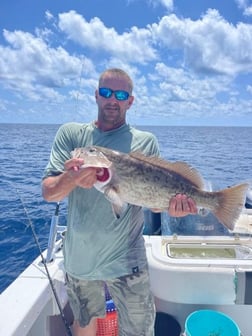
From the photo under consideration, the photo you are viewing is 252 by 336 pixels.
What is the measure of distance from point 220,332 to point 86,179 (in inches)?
83.4

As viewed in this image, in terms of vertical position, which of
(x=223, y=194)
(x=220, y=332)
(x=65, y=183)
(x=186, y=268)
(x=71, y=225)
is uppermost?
(x=65, y=183)

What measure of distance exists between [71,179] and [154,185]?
675 mm

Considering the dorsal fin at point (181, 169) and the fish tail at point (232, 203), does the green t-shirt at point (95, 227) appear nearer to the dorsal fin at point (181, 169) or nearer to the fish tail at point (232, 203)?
the dorsal fin at point (181, 169)

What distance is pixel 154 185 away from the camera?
101 inches

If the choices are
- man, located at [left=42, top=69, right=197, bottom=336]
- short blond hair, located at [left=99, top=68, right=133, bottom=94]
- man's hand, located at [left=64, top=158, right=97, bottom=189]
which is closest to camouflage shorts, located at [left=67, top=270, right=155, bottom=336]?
man, located at [left=42, top=69, right=197, bottom=336]

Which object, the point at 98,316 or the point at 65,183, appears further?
the point at 98,316

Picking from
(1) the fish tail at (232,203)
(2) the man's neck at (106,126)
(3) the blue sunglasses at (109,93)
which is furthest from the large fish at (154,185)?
(3) the blue sunglasses at (109,93)

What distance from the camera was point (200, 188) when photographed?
2641mm

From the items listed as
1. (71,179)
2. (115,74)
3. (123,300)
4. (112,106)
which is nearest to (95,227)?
(71,179)

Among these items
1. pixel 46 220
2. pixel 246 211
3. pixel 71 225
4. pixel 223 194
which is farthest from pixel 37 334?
pixel 46 220

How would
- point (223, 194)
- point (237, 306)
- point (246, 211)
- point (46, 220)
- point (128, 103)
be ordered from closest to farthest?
point (223, 194) → point (128, 103) → point (237, 306) → point (246, 211) → point (46, 220)

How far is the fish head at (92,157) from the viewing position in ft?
7.57

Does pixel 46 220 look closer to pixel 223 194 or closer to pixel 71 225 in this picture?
pixel 71 225

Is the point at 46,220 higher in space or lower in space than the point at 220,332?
lower
